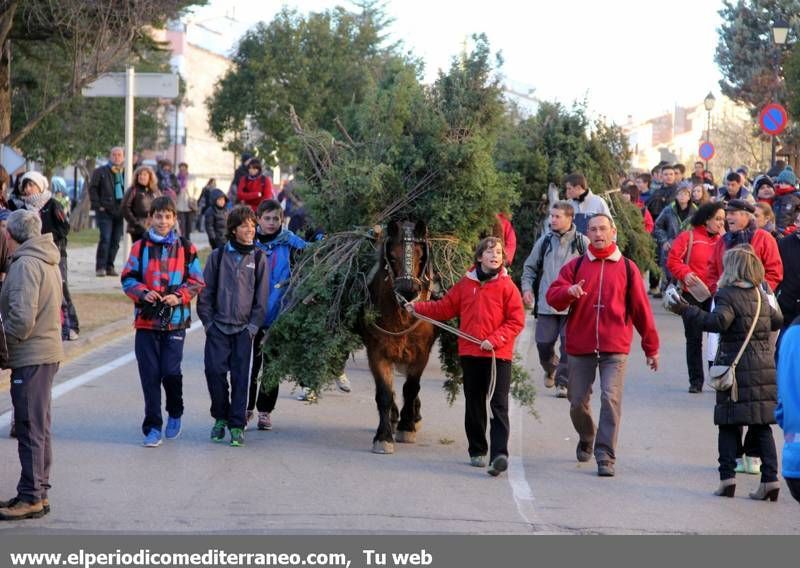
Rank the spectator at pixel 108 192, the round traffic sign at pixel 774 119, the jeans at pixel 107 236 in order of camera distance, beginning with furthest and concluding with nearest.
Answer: the round traffic sign at pixel 774 119 → the jeans at pixel 107 236 → the spectator at pixel 108 192

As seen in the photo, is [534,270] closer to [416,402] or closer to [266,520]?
[416,402]

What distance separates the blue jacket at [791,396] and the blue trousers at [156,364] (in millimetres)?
5780

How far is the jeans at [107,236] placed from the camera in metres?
24.7

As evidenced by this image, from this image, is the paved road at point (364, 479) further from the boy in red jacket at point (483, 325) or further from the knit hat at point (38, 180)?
the knit hat at point (38, 180)

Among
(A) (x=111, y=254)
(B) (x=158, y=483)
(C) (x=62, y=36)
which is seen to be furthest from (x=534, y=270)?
(A) (x=111, y=254)

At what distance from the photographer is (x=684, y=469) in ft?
34.5

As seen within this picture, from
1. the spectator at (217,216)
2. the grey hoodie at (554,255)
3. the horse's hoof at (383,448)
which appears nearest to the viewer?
the horse's hoof at (383,448)

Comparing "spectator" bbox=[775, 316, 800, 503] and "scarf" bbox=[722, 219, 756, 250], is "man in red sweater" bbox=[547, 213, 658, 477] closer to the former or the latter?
"scarf" bbox=[722, 219, 756, 250]

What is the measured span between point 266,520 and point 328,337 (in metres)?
2.70

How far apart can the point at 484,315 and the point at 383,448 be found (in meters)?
1.30

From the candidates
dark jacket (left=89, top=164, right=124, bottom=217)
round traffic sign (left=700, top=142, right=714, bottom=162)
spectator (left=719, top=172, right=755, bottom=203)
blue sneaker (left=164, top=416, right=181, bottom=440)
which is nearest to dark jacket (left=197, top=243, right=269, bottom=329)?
blue sneaker (left=164, top=416, right=181, bottom=440)

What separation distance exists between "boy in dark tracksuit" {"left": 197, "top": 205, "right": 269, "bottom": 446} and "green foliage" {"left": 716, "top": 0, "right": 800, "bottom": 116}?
38.7m

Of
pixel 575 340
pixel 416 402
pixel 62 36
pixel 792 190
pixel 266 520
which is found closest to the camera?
pixel 266 520

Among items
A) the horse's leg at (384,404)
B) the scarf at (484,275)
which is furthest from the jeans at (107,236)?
the scarf at (484,275)
